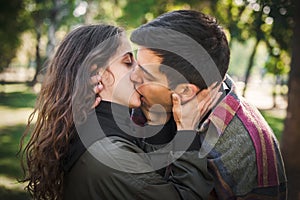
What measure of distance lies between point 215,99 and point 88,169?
0.70 meters

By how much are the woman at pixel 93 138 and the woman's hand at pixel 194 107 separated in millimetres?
171

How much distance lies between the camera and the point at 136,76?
1.84 meters

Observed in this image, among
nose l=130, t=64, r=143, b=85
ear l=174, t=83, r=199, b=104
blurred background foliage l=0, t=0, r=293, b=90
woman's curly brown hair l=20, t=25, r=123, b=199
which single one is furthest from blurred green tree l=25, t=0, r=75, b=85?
ear l=174, t=83, r=199, b=104

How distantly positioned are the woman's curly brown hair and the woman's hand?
1.32 ft

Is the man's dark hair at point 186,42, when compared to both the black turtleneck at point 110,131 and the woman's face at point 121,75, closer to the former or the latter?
the woman's face at point 121,75

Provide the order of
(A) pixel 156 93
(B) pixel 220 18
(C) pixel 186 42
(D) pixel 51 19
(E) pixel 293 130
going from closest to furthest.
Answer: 1. (C) pixel 186 42
2. (A) pixel 156 93
3. (E) pixel 293 130
4. (B) pixel 220 18
5. (D) pixel 51 19

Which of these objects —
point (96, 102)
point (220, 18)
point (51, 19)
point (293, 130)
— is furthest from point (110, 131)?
point (51, 19)

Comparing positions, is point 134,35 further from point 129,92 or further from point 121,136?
point 121,136

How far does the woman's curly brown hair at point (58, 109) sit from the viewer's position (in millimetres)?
1741

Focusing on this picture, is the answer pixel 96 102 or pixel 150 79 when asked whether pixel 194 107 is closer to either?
pixel 150 79

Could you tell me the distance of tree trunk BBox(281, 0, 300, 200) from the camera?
15.5 feet

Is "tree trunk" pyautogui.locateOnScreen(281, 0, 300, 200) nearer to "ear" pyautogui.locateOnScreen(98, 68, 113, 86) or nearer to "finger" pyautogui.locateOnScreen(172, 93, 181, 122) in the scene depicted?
"finger" pyautogui.locateOnScreen(172, 93, 181, 122)

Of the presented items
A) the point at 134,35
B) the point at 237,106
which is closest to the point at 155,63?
the point at 134,35

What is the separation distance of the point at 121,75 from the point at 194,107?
384 mm
